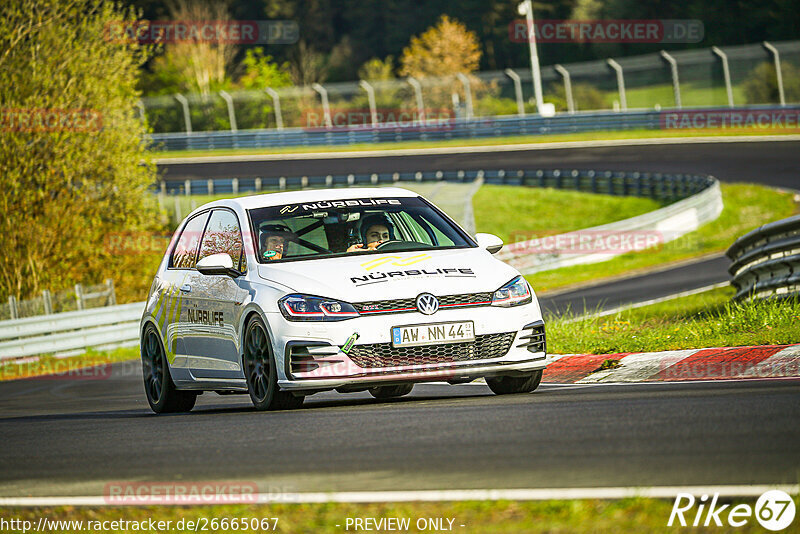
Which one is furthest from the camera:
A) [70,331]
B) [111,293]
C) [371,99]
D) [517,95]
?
[371,99]

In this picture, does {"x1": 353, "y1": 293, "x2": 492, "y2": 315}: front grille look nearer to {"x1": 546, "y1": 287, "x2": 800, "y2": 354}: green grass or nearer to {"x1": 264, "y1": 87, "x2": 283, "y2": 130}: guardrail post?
{"x1": 546, "y1": 287, "x2": 800, "y2": 354}: green grass

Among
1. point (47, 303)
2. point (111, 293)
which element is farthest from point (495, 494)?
point (111, 293)

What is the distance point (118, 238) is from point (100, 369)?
963 centimetres

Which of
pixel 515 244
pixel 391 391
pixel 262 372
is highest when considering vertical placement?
pixel 262 372

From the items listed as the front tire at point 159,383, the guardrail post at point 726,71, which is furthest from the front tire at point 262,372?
the guardrail post at point 726,71

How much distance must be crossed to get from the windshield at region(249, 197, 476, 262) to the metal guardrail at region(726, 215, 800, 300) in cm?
430

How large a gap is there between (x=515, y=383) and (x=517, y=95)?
50.2 m

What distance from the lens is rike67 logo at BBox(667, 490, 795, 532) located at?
4281mm

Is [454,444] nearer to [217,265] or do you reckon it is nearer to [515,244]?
[217,265]

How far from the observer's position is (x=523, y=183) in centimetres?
4306

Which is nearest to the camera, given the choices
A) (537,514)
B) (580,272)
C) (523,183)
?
(537,514)

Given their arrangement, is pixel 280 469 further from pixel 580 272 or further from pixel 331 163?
pixel 331 163

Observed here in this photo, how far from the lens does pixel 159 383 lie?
1070 cm

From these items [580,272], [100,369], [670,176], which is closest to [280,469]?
[100,369]
